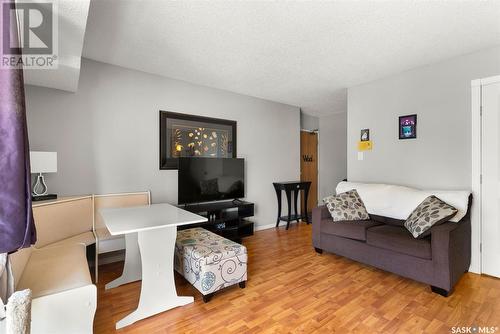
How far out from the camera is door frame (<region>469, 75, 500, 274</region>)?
259cm

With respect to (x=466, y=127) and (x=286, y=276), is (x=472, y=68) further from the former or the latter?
(x=286, y=276)

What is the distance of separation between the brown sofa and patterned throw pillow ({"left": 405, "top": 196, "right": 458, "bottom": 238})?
2.3 inches

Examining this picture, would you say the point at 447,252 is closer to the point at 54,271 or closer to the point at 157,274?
the point at 157,274

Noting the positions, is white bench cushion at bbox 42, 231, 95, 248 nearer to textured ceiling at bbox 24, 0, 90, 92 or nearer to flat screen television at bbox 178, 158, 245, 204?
flat screen television at bbox 178, 158, 245, 204

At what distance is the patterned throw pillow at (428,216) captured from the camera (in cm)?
231

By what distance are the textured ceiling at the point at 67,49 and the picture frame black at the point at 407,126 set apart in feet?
11.4

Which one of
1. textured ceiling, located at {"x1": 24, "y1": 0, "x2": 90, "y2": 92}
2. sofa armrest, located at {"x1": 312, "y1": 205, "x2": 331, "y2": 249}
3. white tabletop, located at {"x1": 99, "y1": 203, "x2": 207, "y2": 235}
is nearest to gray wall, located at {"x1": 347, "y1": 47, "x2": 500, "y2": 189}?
sofa armrest, located at {"x1": 312, "y1": 205, "x2": 331, "y2": 249}

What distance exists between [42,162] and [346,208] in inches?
130

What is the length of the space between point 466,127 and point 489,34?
3.02 ft

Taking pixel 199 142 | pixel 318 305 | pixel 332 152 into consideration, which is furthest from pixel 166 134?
pixel 332 152

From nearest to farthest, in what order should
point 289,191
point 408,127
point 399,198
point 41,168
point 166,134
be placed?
point 41,168
point 399,198
point 408,127
point 166,134
point 289,191

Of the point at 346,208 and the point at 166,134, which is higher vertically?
the point at 166,134

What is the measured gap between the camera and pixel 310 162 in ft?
18.8

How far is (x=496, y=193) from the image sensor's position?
8.23 ft
